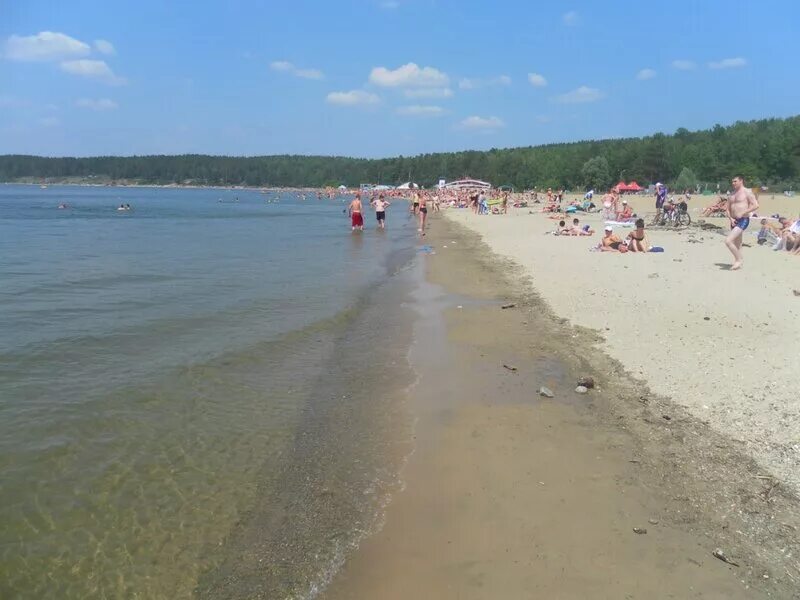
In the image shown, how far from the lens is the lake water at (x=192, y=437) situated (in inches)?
152

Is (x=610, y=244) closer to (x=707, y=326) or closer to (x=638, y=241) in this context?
(x=638, y=241)

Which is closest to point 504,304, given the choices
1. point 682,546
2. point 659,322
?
point 659,322

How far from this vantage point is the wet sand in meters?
3.48

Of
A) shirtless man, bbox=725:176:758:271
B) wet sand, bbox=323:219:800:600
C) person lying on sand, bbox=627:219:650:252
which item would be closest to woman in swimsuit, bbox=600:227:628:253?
person lying on sand, bbox=627:219:650:252

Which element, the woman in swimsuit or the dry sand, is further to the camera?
the woman in swimsuit

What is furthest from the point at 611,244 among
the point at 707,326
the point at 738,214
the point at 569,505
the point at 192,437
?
the point at 192,437

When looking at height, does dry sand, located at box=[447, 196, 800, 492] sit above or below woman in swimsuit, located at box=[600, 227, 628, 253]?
below

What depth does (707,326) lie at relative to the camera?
8.34 meters

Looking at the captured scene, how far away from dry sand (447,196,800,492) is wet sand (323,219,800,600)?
1.06 feet

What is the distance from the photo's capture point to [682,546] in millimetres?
3719

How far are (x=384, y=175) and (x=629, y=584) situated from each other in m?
188

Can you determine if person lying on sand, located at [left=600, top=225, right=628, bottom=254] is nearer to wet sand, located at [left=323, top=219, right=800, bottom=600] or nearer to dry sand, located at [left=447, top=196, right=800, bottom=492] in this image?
dry sand, located at [left=447, top=196, right=800, bottom=492]

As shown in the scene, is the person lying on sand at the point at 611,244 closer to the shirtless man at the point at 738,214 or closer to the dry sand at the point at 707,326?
the dry sand at the point at 707,326

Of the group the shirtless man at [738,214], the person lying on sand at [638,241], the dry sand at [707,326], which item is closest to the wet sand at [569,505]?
the dry sand at [707,326]
